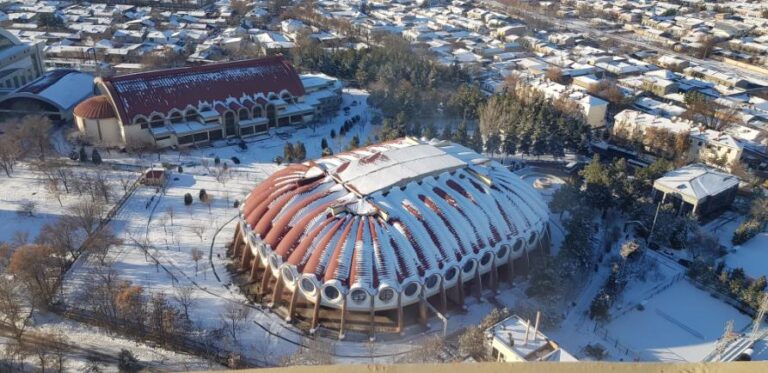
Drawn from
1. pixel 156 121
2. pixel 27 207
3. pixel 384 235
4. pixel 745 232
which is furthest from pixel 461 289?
pixel 156 121

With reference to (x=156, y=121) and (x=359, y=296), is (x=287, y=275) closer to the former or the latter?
(x=359, y=296)

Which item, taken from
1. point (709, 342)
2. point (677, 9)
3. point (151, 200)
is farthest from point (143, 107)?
point (677, 9)

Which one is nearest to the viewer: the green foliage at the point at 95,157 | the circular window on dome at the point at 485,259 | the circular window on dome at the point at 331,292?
the circular window on dome at the point at 331,292

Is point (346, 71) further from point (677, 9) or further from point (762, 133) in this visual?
point (677, 9)

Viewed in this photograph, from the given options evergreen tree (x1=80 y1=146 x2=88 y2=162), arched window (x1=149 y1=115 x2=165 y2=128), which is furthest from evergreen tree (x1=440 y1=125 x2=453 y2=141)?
evergreen tree (x1=80 y1=146 x2=88 y2=162)

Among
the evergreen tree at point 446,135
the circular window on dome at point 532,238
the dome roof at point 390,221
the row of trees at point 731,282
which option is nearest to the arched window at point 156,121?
the dome roof at point 390,221

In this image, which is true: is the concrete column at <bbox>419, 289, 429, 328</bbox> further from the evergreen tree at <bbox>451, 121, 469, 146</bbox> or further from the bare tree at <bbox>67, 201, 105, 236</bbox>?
the evergreen tree at <bbox>451, 121, 469, 146</bbox>

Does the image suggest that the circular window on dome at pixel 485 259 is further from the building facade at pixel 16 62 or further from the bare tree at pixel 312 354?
the building facade at pixel 16 62
